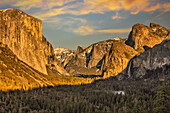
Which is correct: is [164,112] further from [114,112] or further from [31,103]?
[31,103]

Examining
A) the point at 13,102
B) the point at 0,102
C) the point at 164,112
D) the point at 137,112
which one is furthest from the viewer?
the point at 13,102

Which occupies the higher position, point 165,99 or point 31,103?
point 165,99

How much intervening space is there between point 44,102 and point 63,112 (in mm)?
34387

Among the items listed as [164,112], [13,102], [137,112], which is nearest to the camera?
[164,112]

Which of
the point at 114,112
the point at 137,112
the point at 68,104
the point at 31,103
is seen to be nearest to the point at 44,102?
the point at 31,103

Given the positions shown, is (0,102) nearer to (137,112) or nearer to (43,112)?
(43,112)

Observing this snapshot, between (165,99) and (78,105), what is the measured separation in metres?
122

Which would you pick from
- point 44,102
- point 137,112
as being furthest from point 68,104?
point 137,112

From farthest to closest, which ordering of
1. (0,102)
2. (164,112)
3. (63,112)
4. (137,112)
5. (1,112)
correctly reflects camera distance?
(0,102), (63,112), (1,112), (137,112), (164,112)

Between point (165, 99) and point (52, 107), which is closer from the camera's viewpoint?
point (165, 99)

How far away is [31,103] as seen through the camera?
18850 cm

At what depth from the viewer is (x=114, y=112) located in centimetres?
15162

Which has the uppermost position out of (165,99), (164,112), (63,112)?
(165,99)

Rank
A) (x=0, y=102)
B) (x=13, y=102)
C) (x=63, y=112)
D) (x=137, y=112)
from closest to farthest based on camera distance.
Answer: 1. (x=137, y=112)
2. (x=63, y=112)
3. (x=0, y=102)
4. (x=13, y=102)
